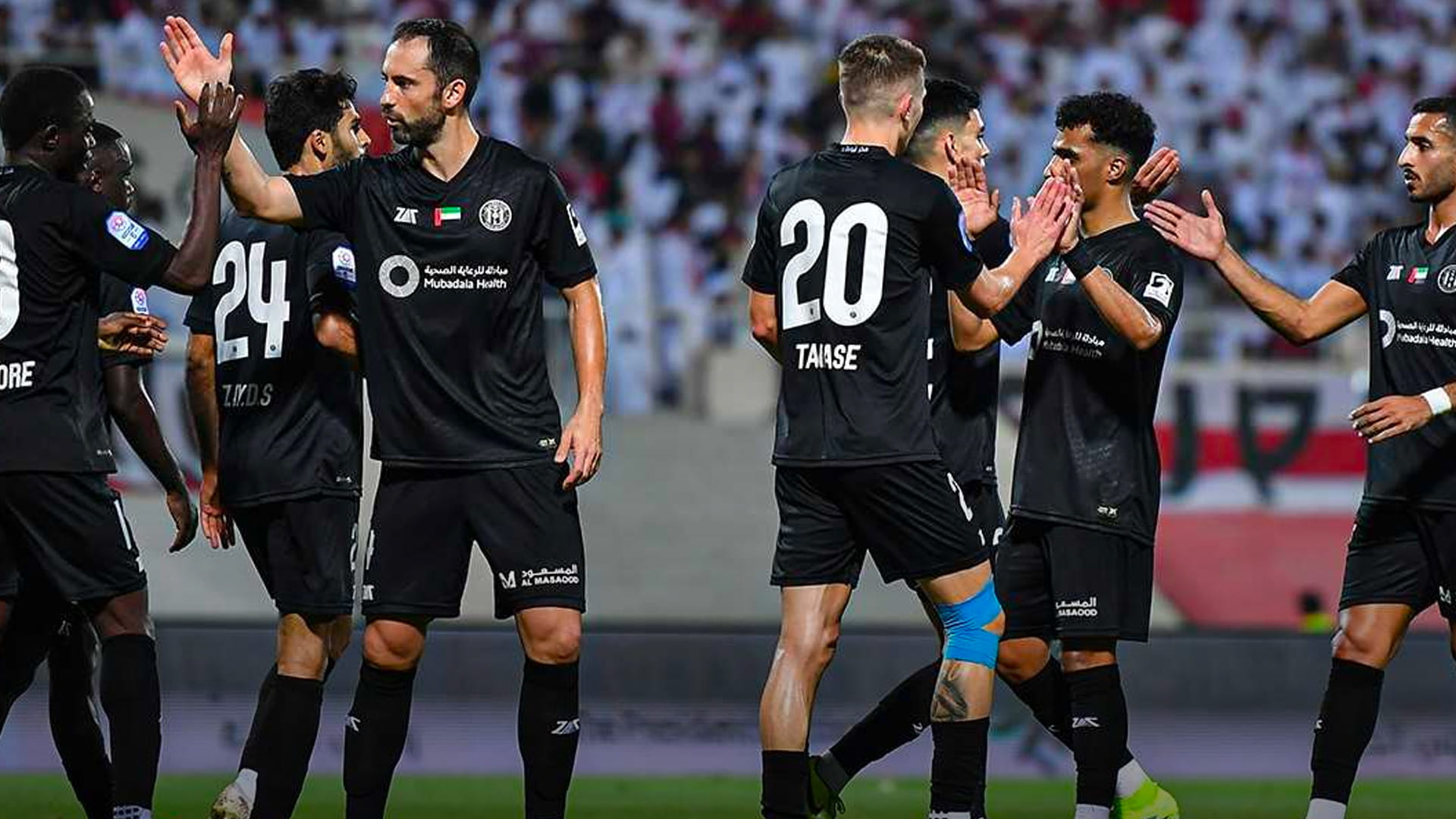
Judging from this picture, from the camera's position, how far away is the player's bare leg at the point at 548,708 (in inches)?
254

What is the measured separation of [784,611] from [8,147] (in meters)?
2.86

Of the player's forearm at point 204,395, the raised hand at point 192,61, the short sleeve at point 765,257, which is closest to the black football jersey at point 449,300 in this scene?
the raised hand at point 192,61

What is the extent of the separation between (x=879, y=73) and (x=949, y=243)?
2.01ft

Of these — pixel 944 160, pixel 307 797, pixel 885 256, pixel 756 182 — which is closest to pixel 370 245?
pixel 885 256

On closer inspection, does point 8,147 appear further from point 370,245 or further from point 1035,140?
point 1035,140

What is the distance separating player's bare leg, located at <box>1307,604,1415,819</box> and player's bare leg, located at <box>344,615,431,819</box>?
3.11 metres

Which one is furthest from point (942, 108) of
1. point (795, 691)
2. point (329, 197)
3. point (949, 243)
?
point (329, 197)

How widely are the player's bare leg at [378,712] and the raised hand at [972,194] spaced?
2.25m

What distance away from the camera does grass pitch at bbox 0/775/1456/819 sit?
888 cm

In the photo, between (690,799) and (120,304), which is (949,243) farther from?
(690,799)

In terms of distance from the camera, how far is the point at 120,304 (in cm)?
746

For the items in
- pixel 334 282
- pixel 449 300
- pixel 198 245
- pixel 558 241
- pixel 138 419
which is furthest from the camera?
pixel 138 419

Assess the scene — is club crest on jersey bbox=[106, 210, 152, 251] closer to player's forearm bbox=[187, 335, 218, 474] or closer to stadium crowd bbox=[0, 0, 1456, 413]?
player's forearm bbox=[187, 335, 218, 474]

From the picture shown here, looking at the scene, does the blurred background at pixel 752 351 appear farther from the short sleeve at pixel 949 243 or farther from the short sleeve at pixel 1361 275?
the short sleeve at pixel 949 243
